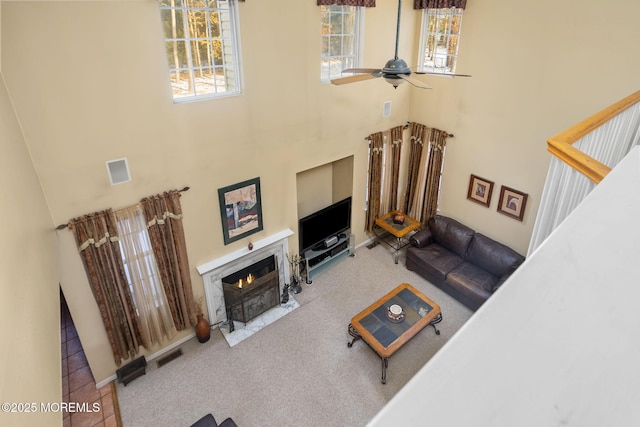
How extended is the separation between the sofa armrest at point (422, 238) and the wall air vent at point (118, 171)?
→ 16.6 ft

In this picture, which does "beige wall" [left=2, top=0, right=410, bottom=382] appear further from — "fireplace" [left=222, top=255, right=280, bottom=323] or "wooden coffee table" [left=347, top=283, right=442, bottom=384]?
"wooden coffee table" [left=347, top=283, right=442, bottom=384]

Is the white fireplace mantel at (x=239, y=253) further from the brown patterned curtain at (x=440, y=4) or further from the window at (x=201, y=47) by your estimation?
the brown patterned curtain at (x=440, y=4)

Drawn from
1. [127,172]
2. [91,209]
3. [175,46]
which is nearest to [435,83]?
[175,46]

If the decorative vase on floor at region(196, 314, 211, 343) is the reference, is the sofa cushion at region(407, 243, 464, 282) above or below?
above

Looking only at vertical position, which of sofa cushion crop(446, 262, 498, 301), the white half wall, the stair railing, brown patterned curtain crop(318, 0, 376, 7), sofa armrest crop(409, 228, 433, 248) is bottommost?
sofa cushion crop(446, 262, 498, 301)

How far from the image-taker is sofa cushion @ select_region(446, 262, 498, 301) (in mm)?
6504

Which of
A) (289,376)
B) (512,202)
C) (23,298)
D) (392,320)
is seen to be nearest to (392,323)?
(392,320)

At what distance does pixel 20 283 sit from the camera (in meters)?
2.01

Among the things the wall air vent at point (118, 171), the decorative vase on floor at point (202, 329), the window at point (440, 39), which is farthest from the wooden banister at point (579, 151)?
the decorative vase on floor at point (202, 329)

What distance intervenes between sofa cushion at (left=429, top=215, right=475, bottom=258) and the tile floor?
5.86 metres

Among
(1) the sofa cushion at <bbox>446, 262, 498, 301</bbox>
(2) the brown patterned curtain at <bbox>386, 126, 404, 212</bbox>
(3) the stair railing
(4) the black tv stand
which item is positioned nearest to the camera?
(3) the stair railing

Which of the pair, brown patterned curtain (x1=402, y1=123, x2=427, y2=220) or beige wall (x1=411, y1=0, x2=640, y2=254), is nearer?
beige wall (x1=411, y1=0, x2=640, y2=254)

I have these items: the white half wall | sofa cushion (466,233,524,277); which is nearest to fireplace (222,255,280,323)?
sofa cushion (466,233,524,277)

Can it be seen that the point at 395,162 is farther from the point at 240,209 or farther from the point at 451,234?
the point at 240,209
